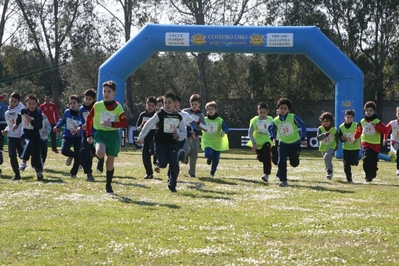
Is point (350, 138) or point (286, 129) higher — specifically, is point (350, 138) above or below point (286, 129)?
below

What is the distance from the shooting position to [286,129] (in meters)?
14.0

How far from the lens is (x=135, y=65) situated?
83.8 feet

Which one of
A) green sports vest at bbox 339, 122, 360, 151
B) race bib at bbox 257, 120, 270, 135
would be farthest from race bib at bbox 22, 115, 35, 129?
green sports vest at bbox 339, 122, 360, 151

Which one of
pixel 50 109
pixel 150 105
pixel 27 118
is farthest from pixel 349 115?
pixel 50 109

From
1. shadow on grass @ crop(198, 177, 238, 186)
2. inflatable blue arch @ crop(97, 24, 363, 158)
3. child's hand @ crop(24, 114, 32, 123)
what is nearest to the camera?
child's hand @ crop(24, 114, 32, 123)

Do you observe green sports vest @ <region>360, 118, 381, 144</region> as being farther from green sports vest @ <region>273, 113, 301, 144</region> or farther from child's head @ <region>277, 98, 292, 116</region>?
child's head @ <region>277, 98, 292, 116</region>

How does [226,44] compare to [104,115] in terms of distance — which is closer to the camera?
[104,115]

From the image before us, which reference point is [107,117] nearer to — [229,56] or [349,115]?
[349,115]

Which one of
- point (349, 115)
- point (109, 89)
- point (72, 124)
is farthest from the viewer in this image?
point (349, 115)

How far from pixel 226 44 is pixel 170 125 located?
13541mm

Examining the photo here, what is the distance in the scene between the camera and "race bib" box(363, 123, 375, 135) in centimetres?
1558

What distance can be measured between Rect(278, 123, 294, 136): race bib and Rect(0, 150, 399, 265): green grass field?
3.51 ft

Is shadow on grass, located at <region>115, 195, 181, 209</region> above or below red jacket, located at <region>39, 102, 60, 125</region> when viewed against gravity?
below

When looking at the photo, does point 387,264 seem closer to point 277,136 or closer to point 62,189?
point 62,189
